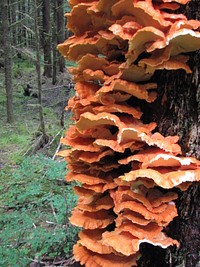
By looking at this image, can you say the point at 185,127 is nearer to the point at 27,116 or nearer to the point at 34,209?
the point at 34,209

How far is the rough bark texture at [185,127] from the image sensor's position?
74.7 inches

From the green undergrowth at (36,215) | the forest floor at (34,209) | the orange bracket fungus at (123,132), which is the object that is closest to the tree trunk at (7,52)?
the forest floor at (34,209)

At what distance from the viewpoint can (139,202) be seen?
1787mm

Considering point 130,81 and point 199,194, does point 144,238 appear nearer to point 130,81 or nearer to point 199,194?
point 199,194

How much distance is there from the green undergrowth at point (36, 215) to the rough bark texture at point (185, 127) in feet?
5.15

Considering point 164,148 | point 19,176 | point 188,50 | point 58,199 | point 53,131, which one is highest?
point 188,50

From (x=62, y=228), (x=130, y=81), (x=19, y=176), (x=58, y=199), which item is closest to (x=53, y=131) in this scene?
(x=19, y=176)

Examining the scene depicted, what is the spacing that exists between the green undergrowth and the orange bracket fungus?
4.55 feet

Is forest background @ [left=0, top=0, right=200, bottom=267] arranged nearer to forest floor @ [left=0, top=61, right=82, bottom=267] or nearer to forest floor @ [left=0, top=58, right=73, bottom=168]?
forest floor @ [left=0, top=61, right=82, bottom=267]

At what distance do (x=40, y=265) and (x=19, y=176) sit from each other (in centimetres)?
323

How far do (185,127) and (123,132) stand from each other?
1.45ft

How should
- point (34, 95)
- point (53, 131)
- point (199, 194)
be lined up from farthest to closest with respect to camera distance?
point (34, 95)
point (53, 131)
point (199, 194)

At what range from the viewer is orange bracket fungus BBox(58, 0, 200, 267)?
1672mm

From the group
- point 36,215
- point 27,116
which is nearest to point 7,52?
point 27,116
